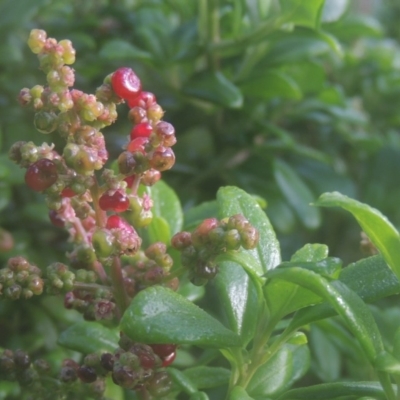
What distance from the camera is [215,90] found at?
44.4 inches

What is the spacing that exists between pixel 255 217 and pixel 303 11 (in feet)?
1.75

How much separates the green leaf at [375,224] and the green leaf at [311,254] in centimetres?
8

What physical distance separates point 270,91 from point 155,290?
0.72 metres

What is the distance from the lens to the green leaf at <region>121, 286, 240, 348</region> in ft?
1.64

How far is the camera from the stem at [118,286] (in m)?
0.59

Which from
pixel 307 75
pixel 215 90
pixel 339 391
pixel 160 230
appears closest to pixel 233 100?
pixel 215 90

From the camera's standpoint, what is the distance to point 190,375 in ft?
2.22

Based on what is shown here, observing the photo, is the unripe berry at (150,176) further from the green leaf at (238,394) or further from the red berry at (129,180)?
the green leaf at (238,394)

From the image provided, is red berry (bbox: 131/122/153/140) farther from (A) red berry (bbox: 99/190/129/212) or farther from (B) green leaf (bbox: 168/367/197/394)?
(B) green leaf (bbox: 168/367/197/394)

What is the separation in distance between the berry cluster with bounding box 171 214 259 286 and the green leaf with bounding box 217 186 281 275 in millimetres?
61

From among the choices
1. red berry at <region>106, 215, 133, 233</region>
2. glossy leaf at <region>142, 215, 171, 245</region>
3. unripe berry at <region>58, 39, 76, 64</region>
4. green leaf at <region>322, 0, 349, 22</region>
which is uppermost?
unripe berry at <region>58, 39, 76, 64</region>

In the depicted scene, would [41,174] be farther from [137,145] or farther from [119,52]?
[119,52]

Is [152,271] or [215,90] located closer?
[152,271]

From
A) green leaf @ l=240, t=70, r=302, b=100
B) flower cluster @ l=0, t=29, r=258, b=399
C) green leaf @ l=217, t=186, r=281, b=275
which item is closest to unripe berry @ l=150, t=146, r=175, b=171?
flower cluster @ l=0, t=29, r=258, b=399
